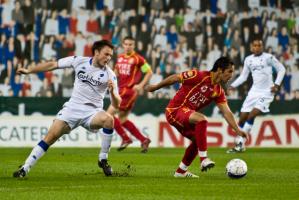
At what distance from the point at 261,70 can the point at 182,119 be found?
7.65 metres

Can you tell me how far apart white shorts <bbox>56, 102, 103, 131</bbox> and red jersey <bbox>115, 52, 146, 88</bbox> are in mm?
7306

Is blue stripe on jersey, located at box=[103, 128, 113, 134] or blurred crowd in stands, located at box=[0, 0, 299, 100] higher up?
blue stripe on jersey, located at box=[103, 128, 113, 134]

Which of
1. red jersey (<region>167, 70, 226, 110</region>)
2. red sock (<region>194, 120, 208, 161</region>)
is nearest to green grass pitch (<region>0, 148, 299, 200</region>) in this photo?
red sock (<region>194, 120, 208, 161</region>)

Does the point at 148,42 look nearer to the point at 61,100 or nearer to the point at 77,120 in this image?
the point at 61,100

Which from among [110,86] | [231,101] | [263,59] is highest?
[110,86]

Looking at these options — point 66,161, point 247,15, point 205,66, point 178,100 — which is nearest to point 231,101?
point 205,66

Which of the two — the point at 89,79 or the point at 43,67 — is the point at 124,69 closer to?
the point at 89,79

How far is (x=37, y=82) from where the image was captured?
73.8 ft

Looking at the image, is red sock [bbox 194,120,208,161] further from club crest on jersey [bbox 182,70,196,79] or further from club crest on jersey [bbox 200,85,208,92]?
club crest on jersey [bbox 182,70,196,79]

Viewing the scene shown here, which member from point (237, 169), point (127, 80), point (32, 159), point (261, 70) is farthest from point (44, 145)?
point (261, 70)

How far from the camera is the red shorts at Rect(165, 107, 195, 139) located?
10620 millimetres

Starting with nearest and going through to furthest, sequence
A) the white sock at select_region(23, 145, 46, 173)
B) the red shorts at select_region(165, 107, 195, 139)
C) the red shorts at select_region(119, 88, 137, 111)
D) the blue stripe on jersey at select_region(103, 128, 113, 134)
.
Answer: the white sock at select_region(23, 145, 46, 173) → the red shorts at select_region(165, 107, 195, 139) → the blue stripe on jersey at select_region(103, 128, 113, 134) → the red shorts at select_region(119, 88, 137, 111)

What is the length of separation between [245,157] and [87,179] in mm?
6248

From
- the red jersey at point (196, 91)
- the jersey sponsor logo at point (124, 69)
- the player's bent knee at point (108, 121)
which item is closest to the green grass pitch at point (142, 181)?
the player's bent knee at point (108, 121)
